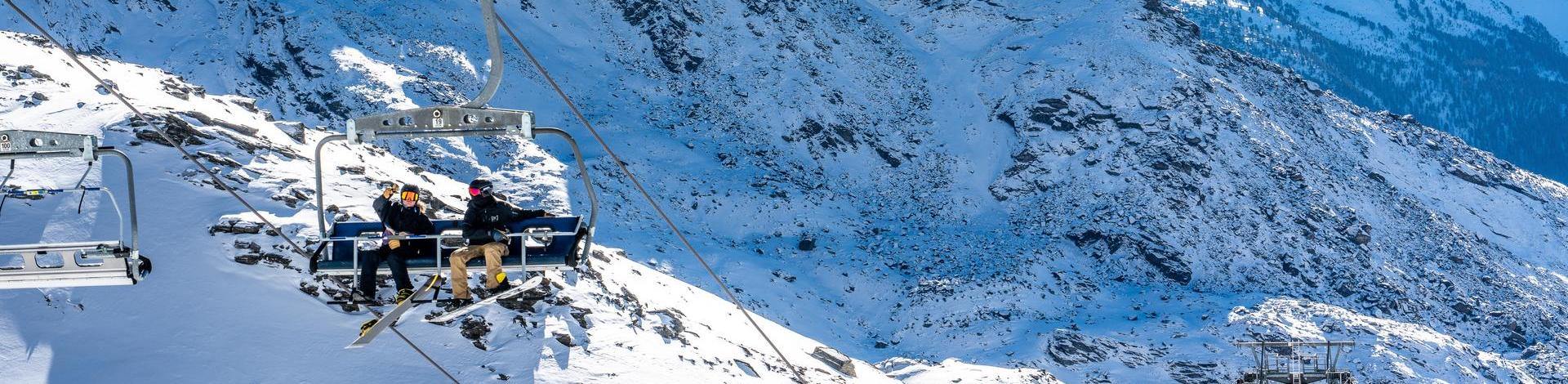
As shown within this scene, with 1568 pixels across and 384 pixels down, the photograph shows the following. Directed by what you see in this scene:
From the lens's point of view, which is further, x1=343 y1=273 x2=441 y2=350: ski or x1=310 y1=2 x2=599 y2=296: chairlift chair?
x1=343 y1=273 x2=441 y2=350: ski

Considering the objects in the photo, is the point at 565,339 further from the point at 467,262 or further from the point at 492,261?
the point at 492,261

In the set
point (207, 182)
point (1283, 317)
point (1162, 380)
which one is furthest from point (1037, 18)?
point (207, 182)

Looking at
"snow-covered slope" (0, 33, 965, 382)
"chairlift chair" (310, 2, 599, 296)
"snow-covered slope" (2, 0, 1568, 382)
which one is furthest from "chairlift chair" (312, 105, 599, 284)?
"snow-covered slope" (2, 0, 1568, 382)

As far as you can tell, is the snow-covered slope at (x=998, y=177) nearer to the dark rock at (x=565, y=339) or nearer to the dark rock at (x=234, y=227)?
the dark rock at (x=565, y=339)

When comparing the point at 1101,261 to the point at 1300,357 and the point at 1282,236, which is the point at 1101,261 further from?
the point at 1300,357

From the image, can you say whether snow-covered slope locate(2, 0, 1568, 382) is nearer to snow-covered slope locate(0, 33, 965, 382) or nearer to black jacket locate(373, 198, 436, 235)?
snow-covered slope locate(0, 33, 965, 382)

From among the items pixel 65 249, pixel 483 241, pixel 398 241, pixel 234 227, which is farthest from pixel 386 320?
pixel 234 227
